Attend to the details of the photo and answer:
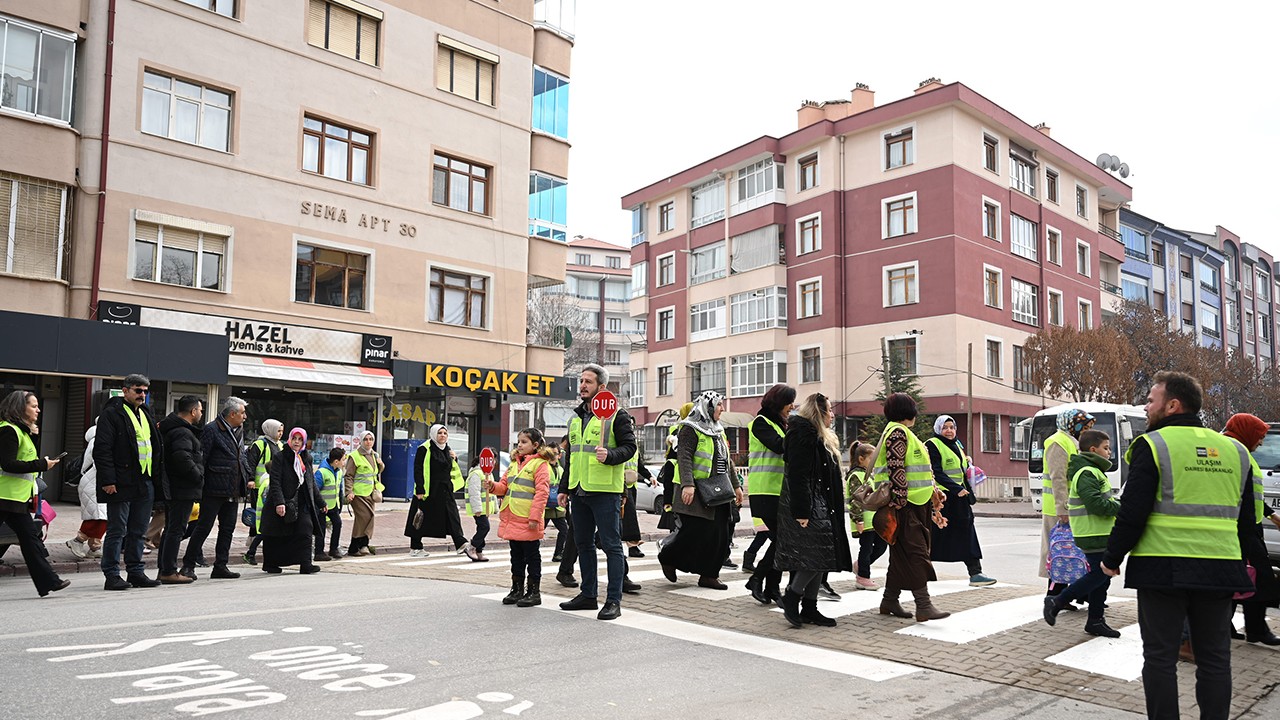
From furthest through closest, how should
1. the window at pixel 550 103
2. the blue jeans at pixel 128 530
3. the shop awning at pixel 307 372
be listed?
the window at pixel 550 103
the shop awning at pixel 307 372
the blue jeans at pixel 128 530

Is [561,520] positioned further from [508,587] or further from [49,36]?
[49,36]

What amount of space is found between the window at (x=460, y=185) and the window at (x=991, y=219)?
23.5 meters

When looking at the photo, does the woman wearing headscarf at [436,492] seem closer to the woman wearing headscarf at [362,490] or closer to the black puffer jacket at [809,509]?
the woman wearing headscarf at [362,490]

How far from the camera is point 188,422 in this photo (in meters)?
10.7

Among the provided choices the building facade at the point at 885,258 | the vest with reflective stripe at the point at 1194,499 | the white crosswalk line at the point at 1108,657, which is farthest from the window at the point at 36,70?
the building facade at the point at 885,258

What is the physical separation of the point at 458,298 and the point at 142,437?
56.2 ft

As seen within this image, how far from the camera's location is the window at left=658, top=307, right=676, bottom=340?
51656 millimetres

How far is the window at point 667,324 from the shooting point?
169 ft

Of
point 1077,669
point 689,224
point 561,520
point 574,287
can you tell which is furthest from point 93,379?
point 574,287

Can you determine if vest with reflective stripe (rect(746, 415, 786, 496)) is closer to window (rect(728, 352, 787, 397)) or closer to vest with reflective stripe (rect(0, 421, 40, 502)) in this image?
vest with reflective stripe (rect(0, 421, 40, 502))

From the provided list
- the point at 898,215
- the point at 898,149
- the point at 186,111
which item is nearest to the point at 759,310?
the point at 898,215

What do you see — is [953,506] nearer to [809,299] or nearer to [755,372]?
[809,299]

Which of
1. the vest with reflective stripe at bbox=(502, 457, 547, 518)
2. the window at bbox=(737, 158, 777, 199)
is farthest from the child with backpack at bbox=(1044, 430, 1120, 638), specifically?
the window at bbox=(737, 158, 777, 199)

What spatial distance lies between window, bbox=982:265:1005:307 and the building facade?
95 mm
